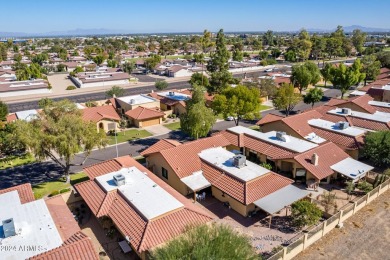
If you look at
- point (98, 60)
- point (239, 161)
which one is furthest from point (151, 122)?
point (98, 60)

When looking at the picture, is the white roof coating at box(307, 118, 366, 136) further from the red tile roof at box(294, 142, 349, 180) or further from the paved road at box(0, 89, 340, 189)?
the paved road at box(0, 89, 340, 189)

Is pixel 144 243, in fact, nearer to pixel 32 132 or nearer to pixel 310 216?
pixel 310 216

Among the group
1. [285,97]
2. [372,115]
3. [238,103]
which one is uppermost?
[238,103]

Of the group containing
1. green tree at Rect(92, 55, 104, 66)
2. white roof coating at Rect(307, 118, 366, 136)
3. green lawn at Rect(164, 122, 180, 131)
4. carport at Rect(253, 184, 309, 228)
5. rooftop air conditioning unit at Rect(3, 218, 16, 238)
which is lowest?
green lawn at Rect(164, 122, 180, 131)

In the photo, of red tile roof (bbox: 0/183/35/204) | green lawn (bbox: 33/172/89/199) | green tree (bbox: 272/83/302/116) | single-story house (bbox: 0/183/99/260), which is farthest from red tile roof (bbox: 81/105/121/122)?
green tree (bbox: 272/83/302/116)

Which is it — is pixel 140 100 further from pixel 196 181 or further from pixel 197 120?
pixel 196 181
